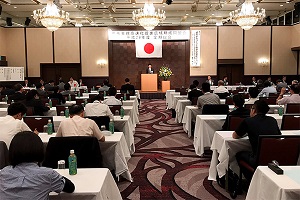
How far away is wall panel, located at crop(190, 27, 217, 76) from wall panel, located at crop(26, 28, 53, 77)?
321 inches

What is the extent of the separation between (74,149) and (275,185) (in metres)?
2.12

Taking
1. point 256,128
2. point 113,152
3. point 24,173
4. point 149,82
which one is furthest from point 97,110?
point 149,82

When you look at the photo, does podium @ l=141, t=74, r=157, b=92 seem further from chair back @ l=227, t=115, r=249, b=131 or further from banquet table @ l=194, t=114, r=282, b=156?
chair back @ l=227, t=115, r=249, b=131

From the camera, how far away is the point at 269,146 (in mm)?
3641

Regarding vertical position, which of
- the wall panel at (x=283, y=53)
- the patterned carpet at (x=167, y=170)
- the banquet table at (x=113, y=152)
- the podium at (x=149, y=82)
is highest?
the wall panel at (x=283, y=53)

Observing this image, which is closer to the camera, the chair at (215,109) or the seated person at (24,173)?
the seated person at (24,173)

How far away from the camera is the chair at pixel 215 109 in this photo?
6770mm

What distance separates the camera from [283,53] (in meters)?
19.2

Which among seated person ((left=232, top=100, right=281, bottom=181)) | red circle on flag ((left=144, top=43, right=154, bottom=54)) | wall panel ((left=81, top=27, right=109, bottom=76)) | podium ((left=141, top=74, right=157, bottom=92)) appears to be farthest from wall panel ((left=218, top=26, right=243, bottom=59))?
→ seated person ((left=232, top=100, right=281, bottom=181))

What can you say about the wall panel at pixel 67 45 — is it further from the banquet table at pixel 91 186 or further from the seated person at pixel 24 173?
the seated person at pixel 24 173

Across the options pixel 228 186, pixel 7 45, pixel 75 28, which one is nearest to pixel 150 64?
pixel 75 28

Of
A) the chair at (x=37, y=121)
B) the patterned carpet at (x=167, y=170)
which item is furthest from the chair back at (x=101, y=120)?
the patterned carpet at (x=167, y=170)

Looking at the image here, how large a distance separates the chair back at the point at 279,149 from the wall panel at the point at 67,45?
16569 mm

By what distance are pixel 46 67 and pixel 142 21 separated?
28.3 ft
